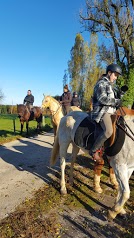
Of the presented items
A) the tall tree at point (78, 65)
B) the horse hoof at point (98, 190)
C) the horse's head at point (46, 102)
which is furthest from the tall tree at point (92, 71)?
the horse hoof at point (98, 190)

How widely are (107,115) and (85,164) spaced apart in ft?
12.6

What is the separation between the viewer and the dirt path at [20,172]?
5.18m

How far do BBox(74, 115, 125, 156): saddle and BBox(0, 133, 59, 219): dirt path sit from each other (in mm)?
1809

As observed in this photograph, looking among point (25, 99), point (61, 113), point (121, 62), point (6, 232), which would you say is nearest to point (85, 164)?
point (61, 113)

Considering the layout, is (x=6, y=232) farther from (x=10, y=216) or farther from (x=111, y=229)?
(x=111, y=229)

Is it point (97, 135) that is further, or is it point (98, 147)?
point (97, 135)

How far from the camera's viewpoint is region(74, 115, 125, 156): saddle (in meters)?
4.23

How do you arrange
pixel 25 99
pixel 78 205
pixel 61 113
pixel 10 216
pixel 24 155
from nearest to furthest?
pixel 10 216
pixel 78 205
pixel 24 155
pixel 61 113
pixel 25 99

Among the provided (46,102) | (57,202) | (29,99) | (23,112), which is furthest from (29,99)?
(57,202)

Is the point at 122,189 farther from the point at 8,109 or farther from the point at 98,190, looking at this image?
the point at 8,109

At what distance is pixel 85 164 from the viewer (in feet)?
25.8

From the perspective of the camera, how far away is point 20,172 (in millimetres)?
6992

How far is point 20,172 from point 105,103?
12.7ft

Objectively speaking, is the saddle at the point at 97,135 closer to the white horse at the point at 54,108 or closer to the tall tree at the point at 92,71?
the white horse at the point at 54,108
